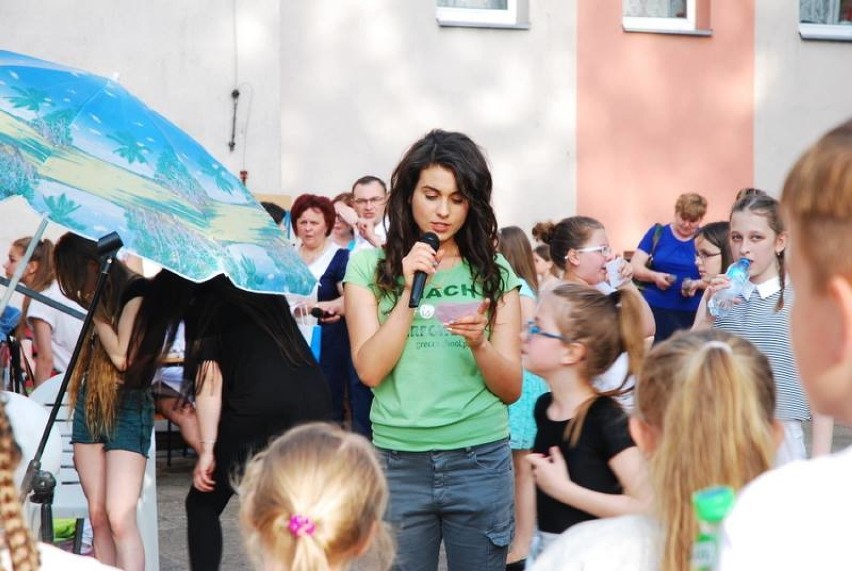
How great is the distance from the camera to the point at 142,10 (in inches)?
427

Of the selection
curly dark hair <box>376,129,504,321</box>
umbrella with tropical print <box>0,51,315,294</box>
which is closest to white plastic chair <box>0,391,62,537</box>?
umbrella with tropical print <box>0,51,315,294</box>

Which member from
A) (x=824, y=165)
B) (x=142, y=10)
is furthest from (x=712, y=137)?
(x=824, y=165)

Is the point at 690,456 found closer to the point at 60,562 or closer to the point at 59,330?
the point at 60,562

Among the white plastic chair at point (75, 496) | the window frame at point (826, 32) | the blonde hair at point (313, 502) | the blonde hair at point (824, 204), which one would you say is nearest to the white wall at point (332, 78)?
the window frame at point (826, 32)

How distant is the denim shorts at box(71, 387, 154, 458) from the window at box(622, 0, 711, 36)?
9569mm

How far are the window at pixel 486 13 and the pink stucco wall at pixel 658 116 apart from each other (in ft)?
1.96

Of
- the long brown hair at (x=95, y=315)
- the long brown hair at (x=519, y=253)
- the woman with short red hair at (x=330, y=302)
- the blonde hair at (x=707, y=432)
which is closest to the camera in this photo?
the blonde hair at (x=707, y=432)

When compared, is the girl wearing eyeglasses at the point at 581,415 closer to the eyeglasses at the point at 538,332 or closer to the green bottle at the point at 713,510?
the eyeglasses at the point at 538,332

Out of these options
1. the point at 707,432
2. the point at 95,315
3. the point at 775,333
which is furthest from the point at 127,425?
the point at 707,432

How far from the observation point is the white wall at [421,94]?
12.2 meters

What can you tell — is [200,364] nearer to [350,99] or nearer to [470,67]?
[350,99]

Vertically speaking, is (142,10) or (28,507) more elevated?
(142,10)

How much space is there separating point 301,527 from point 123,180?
237cm

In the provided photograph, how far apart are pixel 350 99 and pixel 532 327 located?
8527 mm
